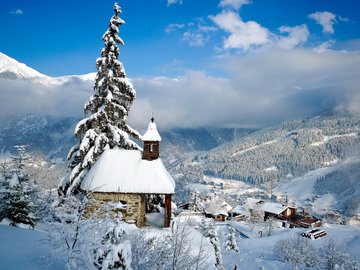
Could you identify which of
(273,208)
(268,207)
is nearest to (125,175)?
(273,208)

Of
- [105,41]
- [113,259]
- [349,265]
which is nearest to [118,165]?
[105,41]

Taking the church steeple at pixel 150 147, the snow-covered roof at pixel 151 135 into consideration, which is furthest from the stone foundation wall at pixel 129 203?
the snow-covered roof at pixel 151 135

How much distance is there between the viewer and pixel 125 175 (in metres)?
24.3

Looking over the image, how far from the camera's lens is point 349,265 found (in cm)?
4169

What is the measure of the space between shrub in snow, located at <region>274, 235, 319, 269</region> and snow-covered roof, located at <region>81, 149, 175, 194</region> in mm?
32365

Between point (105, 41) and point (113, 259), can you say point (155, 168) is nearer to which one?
point (105, 41)

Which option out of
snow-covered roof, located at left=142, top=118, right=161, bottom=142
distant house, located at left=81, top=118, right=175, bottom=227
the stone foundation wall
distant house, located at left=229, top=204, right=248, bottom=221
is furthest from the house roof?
the stone foundation wall

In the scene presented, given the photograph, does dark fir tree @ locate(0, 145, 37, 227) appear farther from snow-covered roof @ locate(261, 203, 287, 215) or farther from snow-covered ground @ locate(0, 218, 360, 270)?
snow-covered roof @ locate(261, 203, 287, 215)

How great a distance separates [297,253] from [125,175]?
37.5 m

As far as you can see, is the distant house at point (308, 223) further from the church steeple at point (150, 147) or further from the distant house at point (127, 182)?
the church steeple at point (150, 147)

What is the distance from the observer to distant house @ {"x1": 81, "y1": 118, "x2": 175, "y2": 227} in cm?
2352

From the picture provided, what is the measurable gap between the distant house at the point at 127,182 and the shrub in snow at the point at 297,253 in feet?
106

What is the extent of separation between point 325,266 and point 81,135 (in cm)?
4101

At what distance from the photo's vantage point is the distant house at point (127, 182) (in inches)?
926
